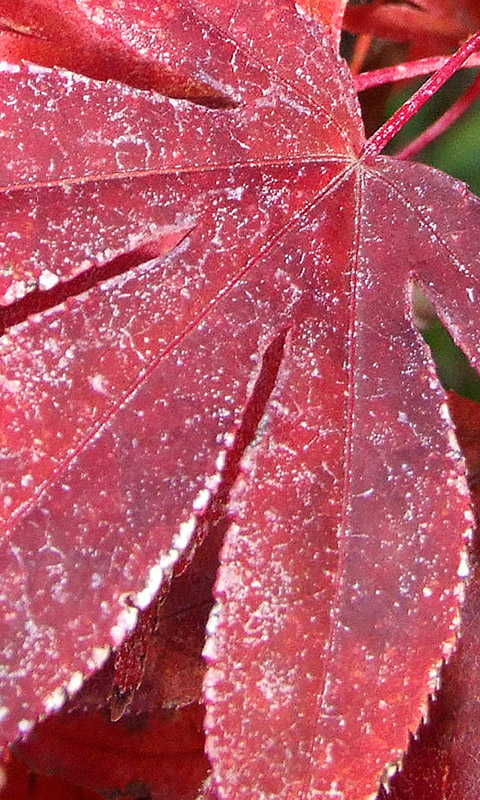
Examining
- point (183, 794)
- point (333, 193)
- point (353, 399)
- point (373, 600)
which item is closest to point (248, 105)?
point (333, 193)

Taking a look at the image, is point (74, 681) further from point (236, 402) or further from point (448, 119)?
point (448, 119)

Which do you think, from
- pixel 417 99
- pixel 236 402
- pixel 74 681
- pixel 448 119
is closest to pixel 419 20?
pixel 448 119

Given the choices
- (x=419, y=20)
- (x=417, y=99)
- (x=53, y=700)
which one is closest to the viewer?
(x=53, y=700)

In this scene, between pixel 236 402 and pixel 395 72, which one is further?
pixel 395 72

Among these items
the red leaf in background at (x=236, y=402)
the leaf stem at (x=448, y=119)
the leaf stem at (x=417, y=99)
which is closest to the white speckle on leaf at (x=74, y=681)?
the red leaf in background at (x=236, y=402)

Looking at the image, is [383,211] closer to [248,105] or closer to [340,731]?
[248,105]

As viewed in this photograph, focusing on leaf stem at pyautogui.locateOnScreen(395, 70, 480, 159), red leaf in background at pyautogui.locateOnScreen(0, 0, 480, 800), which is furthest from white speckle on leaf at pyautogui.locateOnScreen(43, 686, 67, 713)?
leaf stem at pyautogui.locateOnScreen(395, 70, 480, 159)

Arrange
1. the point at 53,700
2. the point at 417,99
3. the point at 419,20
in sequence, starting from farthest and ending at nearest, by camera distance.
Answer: the point at 419,20 < the point at 417,99 < the point at 53,700

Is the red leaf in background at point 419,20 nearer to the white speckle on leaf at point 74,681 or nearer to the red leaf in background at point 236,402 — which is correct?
the red leaf in background at point 236,402
